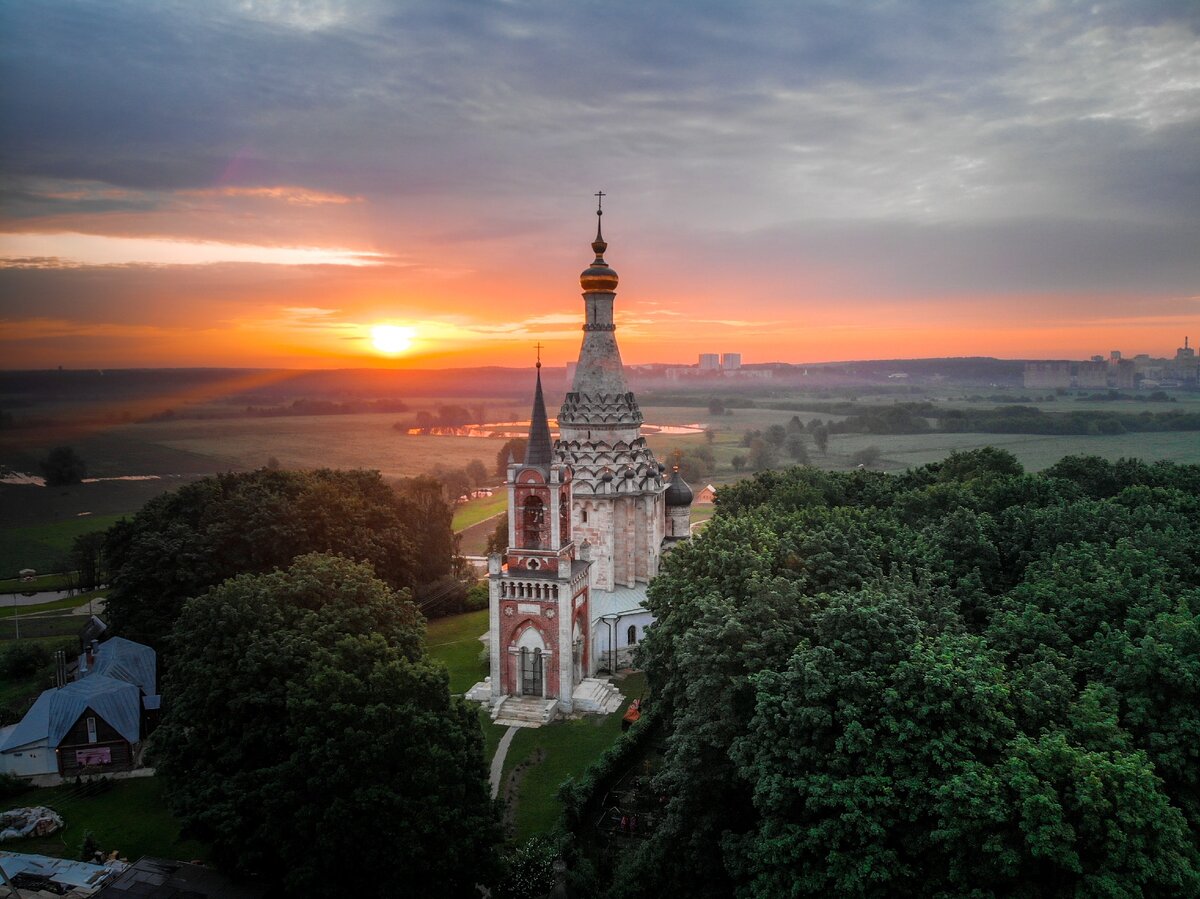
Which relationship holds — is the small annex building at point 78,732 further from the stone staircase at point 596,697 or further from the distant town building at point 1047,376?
the distant town building at point 1047,376

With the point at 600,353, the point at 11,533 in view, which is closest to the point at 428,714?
the point at 600,353

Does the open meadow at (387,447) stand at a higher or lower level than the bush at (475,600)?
higher

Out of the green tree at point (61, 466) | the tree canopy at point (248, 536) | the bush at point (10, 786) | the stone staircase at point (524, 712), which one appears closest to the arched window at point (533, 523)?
the stone staircase at point (524, 712)

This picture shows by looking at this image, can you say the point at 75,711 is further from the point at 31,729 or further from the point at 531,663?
the point at 531,663

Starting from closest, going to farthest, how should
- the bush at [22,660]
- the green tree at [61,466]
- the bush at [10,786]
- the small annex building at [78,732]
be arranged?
1. the bush at [10,786]
2. the small annex building at [78,732]
3. the green tree at [61,466]
4. the bush at [22,660]

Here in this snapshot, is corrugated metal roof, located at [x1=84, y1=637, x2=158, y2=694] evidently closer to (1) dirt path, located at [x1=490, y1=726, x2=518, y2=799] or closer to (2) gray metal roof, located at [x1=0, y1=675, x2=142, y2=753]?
(2) gray metal roof, located at [x1=0, y1=675, x2=142, y2=753]

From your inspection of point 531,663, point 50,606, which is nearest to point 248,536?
point 531,663
